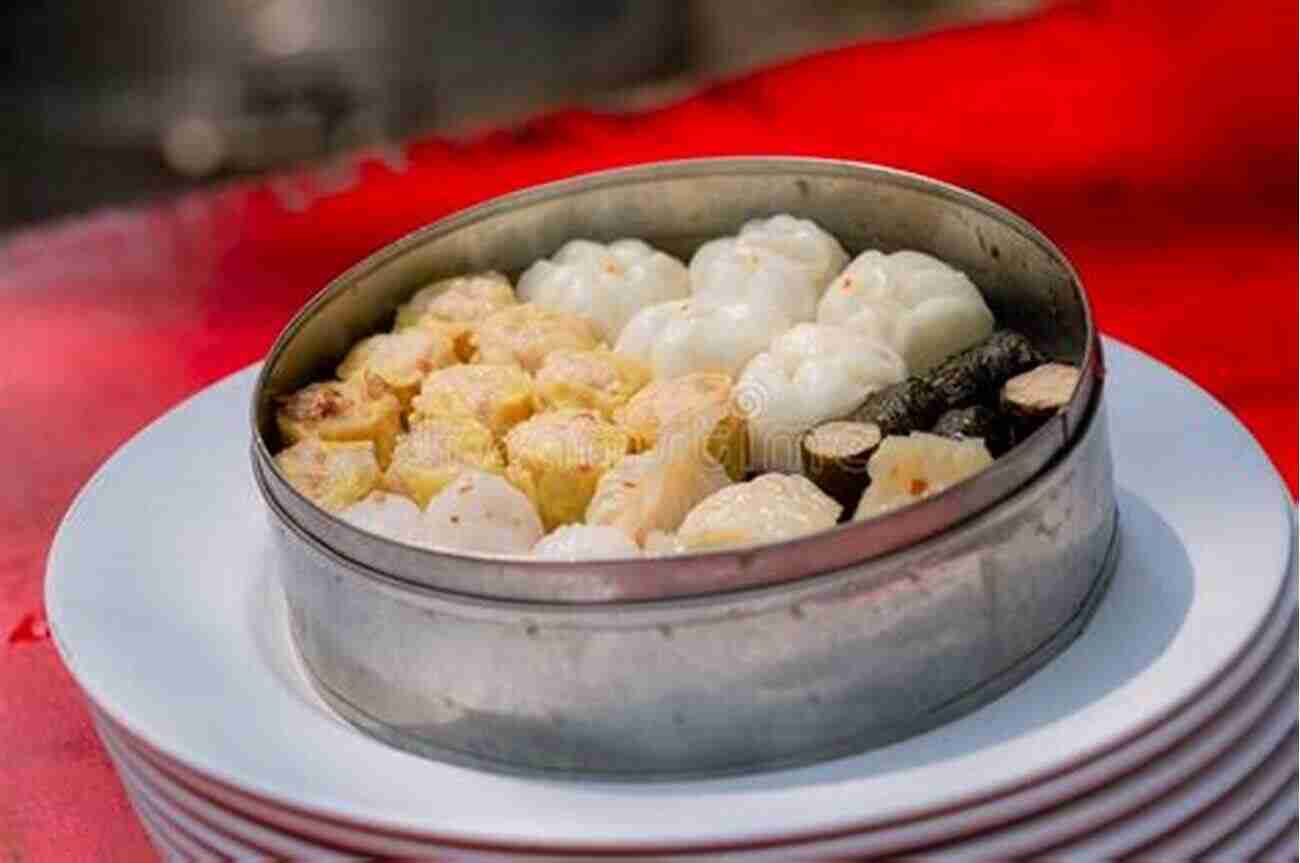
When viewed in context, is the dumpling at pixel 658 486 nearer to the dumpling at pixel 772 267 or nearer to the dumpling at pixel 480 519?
the dumpling at pixel 480 519

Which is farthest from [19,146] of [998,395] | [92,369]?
[998,395]

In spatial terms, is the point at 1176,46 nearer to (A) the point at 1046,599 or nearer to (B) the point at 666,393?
(B) the point at 666,393

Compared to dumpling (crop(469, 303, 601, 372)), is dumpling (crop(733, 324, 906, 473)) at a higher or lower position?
higher

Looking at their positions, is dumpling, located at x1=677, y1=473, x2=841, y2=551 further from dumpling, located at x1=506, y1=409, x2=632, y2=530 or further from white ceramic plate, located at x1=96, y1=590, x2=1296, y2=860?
white ceramic plate, located at x1=96, y1=590, x2=1296, y2=860

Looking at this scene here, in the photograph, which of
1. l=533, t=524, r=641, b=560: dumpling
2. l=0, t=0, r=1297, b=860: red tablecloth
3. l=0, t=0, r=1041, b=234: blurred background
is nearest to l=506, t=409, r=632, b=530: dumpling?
l=533, t=524, r=641, b=560: dumpling

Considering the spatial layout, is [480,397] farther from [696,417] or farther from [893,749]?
[893,749]
